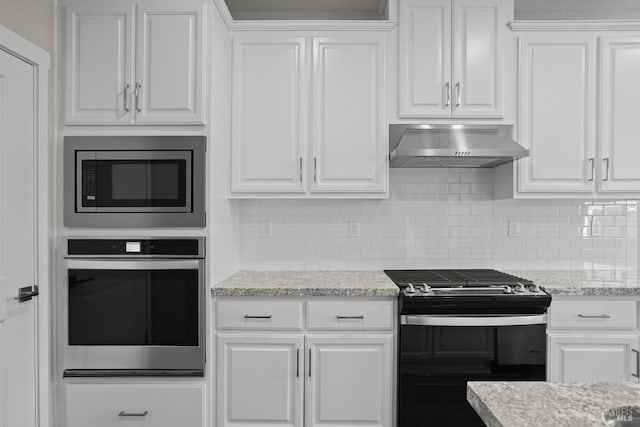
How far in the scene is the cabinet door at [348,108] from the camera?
2.73 meters

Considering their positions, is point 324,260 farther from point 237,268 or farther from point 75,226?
point 75,226

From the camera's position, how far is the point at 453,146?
8.68 ft

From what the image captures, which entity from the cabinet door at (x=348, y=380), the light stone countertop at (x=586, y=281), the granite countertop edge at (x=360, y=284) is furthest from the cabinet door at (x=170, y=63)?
the light stone countertop at (x=586, y=281)

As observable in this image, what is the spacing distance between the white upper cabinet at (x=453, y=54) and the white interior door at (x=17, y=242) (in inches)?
78.4

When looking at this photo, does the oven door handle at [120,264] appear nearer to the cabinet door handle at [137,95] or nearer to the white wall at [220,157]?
the white wall at [220,157]

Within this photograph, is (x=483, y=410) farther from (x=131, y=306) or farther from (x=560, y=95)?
(x=560, y=95)

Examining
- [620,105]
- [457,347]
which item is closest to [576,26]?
[620,105]

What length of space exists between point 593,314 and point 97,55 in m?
2.94

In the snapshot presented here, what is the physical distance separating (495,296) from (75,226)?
2.19 metres

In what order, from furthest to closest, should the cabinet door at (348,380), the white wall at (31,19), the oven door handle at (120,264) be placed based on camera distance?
the cabinet door at (348,380) < the oven door handle at (120,264) < the white wall at (31,19)

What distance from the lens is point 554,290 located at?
2.42 metres

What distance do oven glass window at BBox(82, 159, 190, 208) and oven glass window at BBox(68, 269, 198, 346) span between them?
36 cm

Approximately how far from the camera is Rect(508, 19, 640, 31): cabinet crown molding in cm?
274

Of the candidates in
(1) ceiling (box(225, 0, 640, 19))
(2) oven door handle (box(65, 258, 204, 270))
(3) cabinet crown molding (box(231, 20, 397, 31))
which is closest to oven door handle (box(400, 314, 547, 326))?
(2) oven door handle (box(65, 258, 204, 270))
